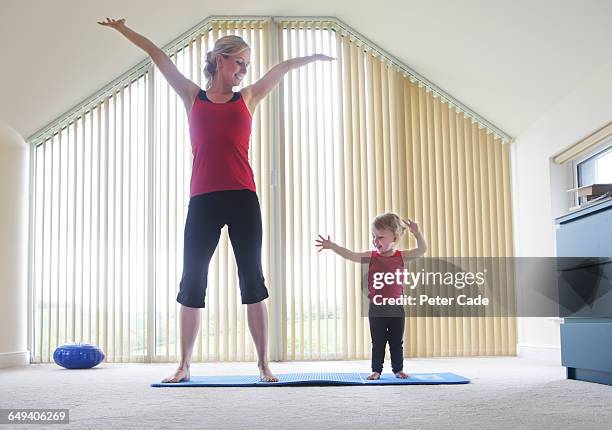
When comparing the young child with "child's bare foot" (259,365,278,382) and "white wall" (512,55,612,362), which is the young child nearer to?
"child's bare foot" (259,365,278,382)

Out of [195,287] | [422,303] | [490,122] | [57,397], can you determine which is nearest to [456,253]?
[422,303]

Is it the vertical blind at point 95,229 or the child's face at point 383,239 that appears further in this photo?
the vertical blind at point 95,229

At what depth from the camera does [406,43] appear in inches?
196

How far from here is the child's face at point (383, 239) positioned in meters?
3.54

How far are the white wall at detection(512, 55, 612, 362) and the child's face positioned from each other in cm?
118

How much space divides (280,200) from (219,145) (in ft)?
6.16

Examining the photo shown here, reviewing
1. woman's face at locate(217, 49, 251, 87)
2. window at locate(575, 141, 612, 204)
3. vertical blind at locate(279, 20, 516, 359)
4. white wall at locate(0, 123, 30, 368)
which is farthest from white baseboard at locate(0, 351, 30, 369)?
window at locate(575, 141, 612, 204)

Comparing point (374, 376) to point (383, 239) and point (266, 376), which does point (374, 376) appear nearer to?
point (266, 376)

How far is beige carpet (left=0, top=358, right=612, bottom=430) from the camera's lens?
80.3 inches

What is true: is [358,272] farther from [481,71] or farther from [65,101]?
[65,101]

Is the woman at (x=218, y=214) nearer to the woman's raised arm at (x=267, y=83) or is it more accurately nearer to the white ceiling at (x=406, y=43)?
the woman's raised arm at (x=267, y=83)

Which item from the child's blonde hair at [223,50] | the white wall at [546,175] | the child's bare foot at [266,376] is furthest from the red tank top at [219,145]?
the white wall at [546,175]

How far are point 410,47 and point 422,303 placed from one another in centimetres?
164

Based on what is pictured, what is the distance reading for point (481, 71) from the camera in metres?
4.71
